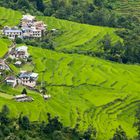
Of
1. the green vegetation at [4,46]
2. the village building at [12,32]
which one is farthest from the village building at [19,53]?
the village building at [12,32]

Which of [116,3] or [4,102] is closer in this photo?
[4,102]

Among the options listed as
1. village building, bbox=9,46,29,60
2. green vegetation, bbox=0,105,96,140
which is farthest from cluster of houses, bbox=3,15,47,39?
green vegetation, bbox=0,105,96,140

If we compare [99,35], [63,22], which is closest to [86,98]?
[99,35]

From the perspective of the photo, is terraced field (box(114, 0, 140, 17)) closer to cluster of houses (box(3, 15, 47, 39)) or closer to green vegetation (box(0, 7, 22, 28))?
green vegetation (box(0, 7, 22, 28))

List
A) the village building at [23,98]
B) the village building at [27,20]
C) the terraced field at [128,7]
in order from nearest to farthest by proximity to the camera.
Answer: the village building at [23,98], the village building at [27,20], the terraced field at [128,7]

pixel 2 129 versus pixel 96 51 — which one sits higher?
pixel 2 129

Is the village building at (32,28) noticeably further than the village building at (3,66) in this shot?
Yes

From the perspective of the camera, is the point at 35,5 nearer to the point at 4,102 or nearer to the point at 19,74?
the point at 19,74

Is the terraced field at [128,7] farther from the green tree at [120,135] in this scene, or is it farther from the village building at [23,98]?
the green tree at [120,135]
